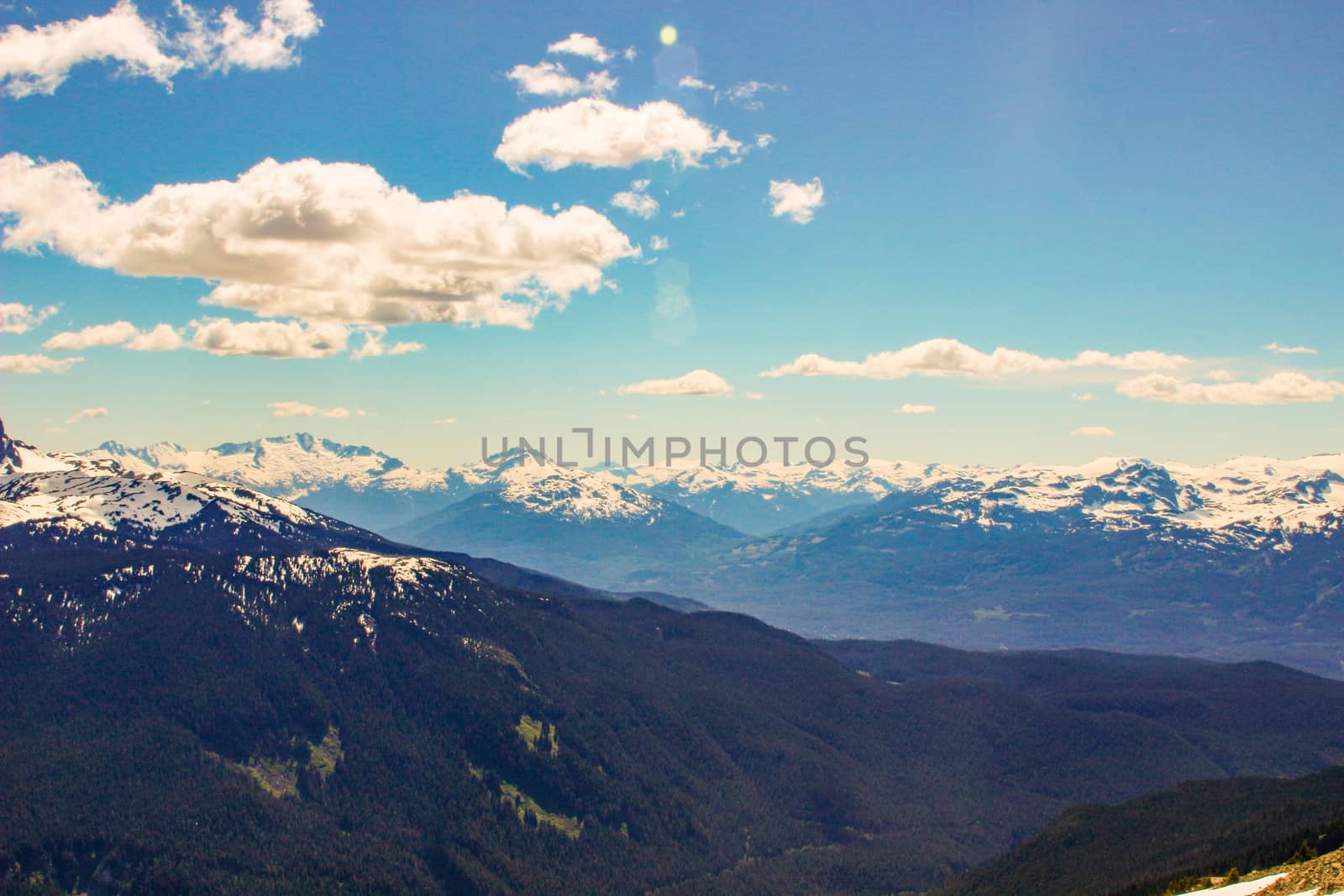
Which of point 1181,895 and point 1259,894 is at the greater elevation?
point 1259,894

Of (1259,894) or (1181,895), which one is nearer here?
(1259,894)

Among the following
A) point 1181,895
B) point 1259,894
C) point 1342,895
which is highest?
point 1342,895

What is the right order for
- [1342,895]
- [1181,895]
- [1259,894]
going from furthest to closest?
[1181,895] → [1259,894] → [1342,895]

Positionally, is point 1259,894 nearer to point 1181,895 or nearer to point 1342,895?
point 1342,895

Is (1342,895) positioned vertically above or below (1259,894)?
above

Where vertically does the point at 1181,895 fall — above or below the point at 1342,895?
below

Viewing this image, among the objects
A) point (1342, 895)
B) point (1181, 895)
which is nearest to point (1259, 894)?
point (1342, 895)

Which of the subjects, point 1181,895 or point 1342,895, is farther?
point 1181,895

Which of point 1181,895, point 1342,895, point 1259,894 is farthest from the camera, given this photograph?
point 1181,895
